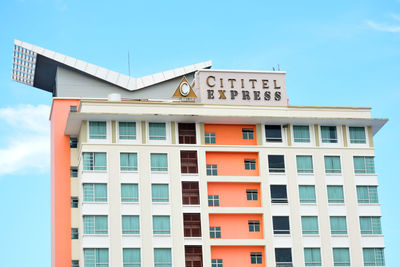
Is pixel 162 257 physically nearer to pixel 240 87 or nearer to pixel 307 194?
pixel 307 194

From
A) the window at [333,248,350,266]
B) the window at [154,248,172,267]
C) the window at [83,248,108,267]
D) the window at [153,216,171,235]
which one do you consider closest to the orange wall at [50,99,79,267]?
the window at [83,248,108,267]

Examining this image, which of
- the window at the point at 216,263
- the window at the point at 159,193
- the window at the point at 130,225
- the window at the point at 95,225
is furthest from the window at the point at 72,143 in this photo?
the window at the point at 216,263

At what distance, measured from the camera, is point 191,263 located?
6725 centimetres

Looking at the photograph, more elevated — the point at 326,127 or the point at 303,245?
the point at 326,127

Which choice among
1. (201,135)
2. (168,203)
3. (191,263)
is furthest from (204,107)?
(191,263)

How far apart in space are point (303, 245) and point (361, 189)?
7893 millimetres

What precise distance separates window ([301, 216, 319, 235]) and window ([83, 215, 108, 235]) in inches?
695

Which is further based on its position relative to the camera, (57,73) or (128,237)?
(57,73)

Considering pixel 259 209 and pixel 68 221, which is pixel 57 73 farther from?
pixel 259 209

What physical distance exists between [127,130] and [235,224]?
12.7m

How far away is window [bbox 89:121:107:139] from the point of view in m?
68.7

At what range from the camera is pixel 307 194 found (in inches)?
2805

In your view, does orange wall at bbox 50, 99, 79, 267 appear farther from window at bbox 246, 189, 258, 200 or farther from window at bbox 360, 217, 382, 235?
window at bbox 360, 217, 382, 235

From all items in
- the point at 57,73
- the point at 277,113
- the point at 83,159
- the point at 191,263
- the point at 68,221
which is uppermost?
the point at 57,73
